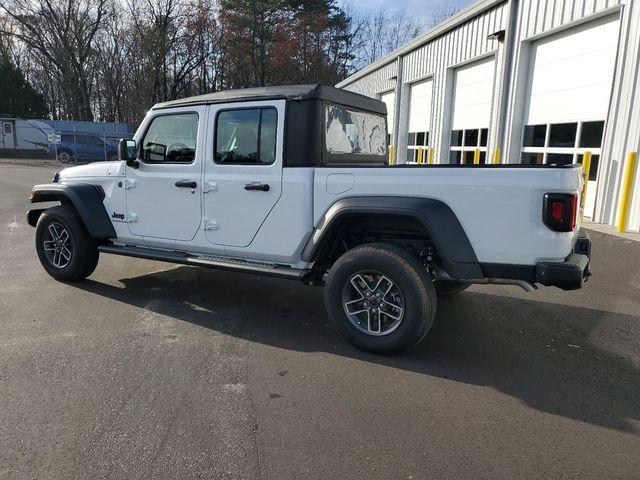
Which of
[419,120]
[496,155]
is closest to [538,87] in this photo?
[496,155]

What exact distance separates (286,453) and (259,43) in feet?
126

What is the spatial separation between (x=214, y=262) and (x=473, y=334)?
2.44m

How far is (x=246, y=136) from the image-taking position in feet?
14.3

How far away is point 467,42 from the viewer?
42.8ft

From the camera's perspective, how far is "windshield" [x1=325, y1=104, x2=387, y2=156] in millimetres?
4301

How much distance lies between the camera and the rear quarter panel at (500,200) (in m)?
3.14

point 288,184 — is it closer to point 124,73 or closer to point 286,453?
point 286,453

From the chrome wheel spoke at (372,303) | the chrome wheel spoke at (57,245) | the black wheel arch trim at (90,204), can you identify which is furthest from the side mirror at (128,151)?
the chrome wheel spoke at (372,303)

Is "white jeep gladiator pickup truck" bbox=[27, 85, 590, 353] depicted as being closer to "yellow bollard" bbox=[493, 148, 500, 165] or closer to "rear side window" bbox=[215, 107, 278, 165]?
"rear side window" bbox=[215, 107, 278, 165]

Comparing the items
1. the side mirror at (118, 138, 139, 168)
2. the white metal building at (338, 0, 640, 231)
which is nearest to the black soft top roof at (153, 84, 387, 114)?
the side mirror at (118, 138, 139, 168)

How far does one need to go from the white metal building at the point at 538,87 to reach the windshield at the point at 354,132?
5.32 meters

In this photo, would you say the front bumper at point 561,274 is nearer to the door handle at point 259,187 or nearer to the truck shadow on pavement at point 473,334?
the truck shadow on pavement at point 473,334

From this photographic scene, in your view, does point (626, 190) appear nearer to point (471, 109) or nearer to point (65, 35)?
point (471, 109)

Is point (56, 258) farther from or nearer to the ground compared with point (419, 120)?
nearer to the ground
